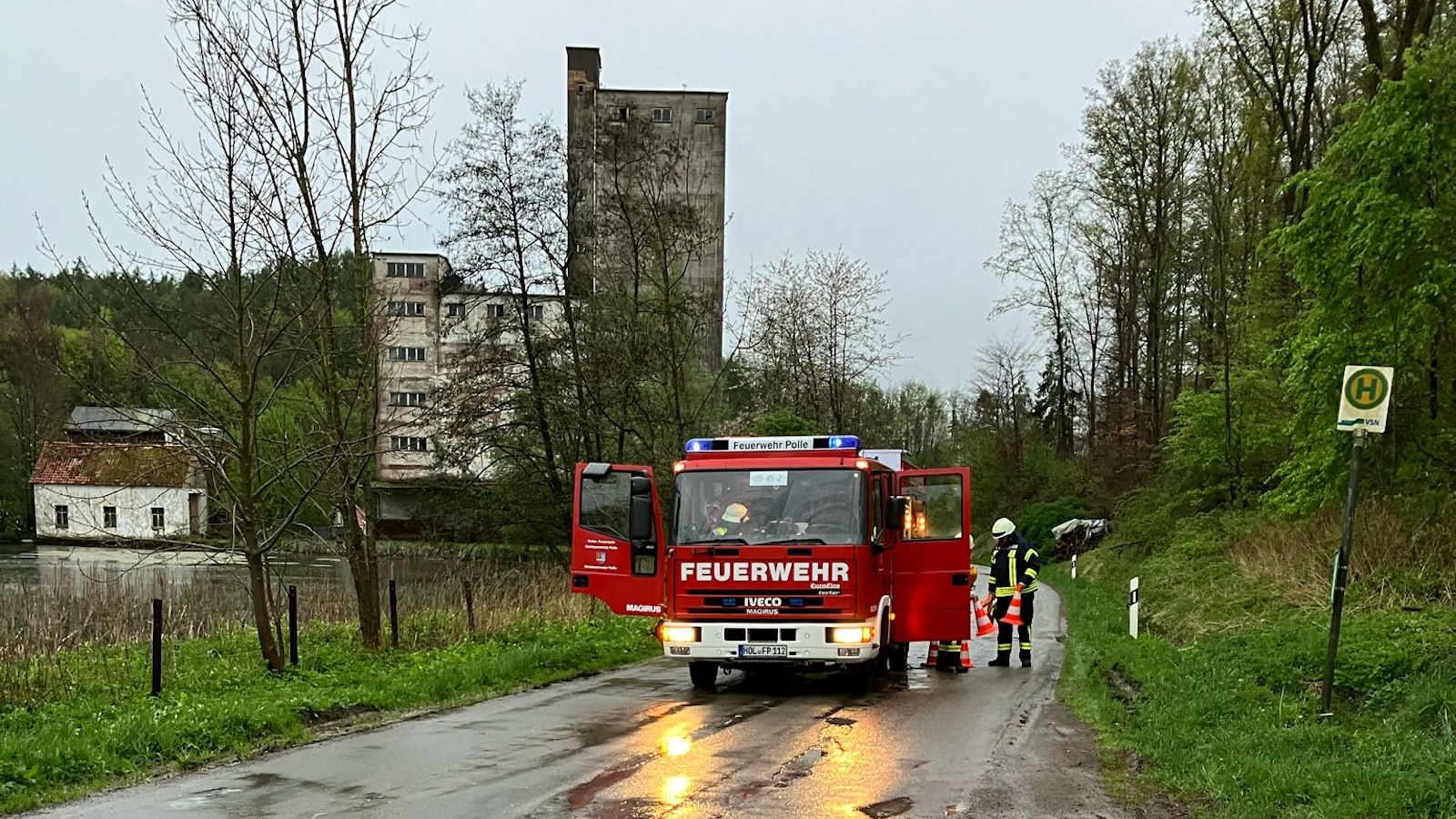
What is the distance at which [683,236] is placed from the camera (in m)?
27.9

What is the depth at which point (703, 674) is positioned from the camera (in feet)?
46.1

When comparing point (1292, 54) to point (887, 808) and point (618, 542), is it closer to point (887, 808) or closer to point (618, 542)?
point (618, 542)

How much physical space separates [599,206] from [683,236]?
284 cm

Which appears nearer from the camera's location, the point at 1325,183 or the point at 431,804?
the point at 431,804

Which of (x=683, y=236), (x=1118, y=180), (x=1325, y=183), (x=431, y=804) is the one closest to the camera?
(x=431, y=804)

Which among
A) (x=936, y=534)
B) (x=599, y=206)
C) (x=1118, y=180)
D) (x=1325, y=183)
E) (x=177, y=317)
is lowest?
(x=936, y=534)

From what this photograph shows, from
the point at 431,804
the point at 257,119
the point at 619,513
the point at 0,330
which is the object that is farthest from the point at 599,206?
the point at 0,330

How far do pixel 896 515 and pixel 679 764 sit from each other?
239 inches

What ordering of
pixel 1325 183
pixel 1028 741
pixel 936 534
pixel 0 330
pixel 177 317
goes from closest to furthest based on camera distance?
pixel 1028 741 → pixel 177 317 → pixel 936 534 → pixel 1325 183 → pixel 0 330

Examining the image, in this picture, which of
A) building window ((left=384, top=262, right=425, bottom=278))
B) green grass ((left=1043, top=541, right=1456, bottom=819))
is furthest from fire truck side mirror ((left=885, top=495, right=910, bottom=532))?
building window ((left=384, top=262, right=425, bottom=278))

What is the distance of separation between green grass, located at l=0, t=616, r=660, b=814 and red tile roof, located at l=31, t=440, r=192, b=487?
2.15 meters

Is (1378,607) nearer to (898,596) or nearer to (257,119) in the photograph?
(898,596)

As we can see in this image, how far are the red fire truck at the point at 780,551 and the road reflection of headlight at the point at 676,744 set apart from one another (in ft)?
9.07

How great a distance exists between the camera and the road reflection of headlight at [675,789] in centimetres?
772
